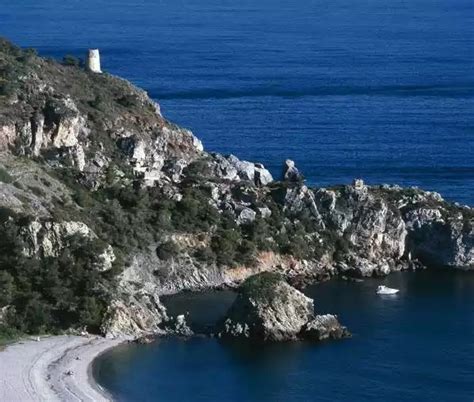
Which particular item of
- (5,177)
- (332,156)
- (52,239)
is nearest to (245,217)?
(5,177)

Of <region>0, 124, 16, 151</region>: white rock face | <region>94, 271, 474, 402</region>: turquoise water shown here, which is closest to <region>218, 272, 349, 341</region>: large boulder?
<region>94, 271, 474, 402</region>: turquoise water

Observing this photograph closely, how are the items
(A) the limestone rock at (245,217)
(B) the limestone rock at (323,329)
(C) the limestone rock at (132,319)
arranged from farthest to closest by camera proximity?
(A) the limestone rock at (245,217)
(B) the limestone rock at (323,329)
(C) the limestone rock at (132,319)

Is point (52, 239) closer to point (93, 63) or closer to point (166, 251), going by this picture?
point (166, 251)

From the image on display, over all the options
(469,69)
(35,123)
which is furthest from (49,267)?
(469,69)

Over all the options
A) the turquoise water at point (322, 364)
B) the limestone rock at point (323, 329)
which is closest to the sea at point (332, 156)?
the turquoise water at point (322, 364)

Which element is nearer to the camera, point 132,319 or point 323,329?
point 323,329

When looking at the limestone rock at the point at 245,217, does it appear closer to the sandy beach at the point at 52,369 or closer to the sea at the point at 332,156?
the sea at the point at 332,156

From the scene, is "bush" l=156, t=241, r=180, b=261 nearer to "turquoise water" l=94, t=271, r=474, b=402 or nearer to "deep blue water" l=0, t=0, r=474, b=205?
"turquoise water" l=94, t=271, r=474, b=402
